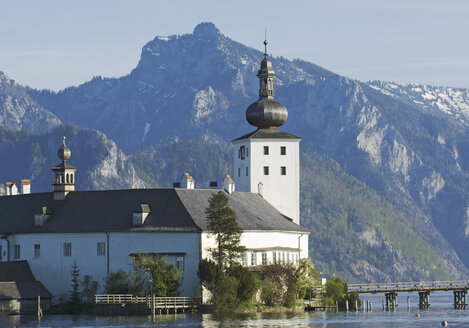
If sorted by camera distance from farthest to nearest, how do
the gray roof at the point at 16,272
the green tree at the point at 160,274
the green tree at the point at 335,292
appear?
the green tree at the point at 335,292 < the gray roof at the point at 16,272 < the green tree at the point at 160,274

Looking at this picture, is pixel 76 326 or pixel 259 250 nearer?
pixel 76 326

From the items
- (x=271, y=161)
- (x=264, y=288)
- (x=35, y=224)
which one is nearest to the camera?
(x=264, y=288)

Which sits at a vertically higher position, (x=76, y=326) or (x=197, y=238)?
(x=197, y=238)

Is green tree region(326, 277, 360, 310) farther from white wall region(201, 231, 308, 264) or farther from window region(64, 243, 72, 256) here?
window region(64, 243, 72, 256)

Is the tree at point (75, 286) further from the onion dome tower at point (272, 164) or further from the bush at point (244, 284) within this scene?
the onion dome tower at point (272, 164)

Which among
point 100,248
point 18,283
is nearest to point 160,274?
point 100,248

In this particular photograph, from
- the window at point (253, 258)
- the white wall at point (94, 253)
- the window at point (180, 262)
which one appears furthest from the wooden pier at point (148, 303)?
the window at point (253, 258)

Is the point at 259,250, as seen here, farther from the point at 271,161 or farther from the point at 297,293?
the point at 271,161

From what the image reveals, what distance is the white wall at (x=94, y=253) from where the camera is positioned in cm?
11919

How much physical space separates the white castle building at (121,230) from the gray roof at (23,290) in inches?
81.0

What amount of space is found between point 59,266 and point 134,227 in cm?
975

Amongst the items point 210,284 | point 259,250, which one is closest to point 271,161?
point 259,250

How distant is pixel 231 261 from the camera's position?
117062 mm

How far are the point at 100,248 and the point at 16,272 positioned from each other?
9003 mm
